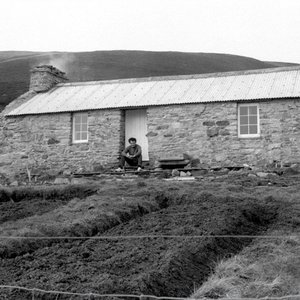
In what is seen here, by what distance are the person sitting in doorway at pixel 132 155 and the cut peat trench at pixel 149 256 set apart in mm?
10033

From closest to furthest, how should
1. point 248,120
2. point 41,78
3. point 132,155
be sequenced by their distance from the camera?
point 248,120, point 132,155, point 41,78

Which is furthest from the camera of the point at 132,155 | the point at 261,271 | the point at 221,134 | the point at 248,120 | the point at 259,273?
the point at 132,155

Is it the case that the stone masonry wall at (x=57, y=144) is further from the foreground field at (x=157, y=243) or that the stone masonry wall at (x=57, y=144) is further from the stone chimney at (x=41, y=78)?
the foreground field at (x=157, y=243)

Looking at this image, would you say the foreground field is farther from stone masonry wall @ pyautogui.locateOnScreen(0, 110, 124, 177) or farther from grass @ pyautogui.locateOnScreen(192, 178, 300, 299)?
stone masonry wall @ pyautogui.locateOnScreen(0, 110, 124, 177)

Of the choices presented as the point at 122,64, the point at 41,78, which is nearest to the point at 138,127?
the point at 41,78

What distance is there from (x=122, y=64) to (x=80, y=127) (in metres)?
48.9

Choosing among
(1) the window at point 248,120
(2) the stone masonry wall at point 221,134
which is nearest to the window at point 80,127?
(2) the stone masonry wall at point 221,134

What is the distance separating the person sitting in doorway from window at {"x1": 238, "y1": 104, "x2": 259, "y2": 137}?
386 centimetres

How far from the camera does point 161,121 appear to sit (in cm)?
2498

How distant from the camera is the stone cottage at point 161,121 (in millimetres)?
23562

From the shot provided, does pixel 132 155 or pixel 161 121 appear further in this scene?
pixel 161 121

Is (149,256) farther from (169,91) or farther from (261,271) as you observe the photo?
(169,91)

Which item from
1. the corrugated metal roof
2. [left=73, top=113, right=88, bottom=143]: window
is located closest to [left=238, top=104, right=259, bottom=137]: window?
the corrugated metal roof

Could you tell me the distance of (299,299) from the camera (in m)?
8.76
